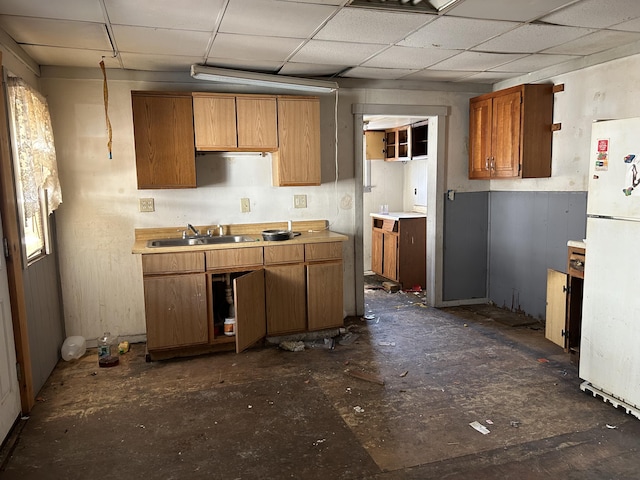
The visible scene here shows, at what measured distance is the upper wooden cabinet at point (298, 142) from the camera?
13.2ft

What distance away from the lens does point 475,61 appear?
3.82 m

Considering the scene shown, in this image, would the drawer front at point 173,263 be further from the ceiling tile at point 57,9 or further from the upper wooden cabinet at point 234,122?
the ceiling tile at point 57,9

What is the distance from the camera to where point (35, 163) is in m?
3.16

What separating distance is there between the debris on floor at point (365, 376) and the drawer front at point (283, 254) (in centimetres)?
105

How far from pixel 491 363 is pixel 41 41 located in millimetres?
3926

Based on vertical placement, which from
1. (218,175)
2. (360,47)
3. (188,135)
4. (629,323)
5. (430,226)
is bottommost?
(629,323)

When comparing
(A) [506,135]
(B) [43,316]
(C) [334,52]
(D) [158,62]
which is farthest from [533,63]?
(B) [43,316]

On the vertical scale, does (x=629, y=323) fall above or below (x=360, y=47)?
below

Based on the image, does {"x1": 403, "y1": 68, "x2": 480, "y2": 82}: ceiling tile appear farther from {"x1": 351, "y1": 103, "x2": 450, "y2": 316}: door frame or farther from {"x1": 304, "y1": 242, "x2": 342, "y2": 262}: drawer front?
{"x1": 304, "y1": 242, "x2": 342, "y2": 262}: drawer front

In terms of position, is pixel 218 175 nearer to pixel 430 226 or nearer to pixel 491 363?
pixel 430 226

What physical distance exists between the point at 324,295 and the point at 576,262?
6.50ft

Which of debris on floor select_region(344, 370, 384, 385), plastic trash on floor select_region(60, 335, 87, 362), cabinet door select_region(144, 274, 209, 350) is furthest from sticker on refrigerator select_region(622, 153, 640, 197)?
plastic trash on floor select_region(60, 335, 87, 362)

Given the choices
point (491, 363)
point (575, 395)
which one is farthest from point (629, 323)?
point (491, 363)

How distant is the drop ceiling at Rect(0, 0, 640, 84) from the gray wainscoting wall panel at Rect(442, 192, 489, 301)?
57.6 inches
